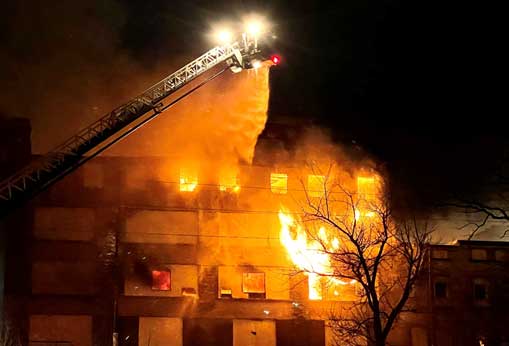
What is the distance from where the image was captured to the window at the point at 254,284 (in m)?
29.8

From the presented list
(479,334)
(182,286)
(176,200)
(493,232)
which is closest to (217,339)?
(182,286)

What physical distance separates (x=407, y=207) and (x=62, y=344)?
17970 millimetres

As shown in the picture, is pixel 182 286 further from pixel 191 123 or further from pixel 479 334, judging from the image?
pixel 479 334

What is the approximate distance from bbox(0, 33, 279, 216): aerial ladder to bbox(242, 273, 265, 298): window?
11.7 meters

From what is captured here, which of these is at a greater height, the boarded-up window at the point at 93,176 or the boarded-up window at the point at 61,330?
the boarded-up window at the point at 93,176

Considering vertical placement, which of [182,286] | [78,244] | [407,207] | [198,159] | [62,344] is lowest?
[62,344]

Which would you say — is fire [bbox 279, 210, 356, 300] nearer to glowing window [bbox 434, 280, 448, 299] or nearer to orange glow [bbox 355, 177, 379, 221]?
orange glow [bbox 355, 177, 379, 221]

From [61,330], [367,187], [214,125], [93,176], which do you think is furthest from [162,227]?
[367,187]

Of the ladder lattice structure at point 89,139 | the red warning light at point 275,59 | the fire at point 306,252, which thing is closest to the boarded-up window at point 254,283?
the fire at point 306,252

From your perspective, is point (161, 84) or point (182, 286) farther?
point (182, 286)

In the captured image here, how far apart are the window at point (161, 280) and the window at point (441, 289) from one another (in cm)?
1339

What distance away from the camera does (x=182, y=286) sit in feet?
95.7

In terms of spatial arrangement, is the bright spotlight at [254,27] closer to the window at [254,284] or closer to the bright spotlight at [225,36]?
the bright spotlight at [225,36]

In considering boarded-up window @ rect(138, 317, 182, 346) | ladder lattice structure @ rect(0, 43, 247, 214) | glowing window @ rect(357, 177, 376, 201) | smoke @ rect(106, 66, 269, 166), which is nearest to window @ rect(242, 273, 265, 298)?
boarded-up window @ rect(138, 317, 182, 346)
